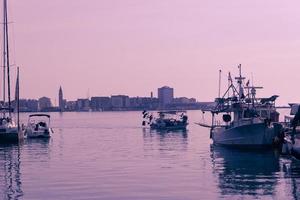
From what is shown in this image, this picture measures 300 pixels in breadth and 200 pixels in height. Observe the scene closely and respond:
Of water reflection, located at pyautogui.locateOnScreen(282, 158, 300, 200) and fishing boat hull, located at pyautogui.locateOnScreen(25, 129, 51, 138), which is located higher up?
fishing boat hull, located at pyautogui.locateOnScreen(25, 129, 51, 138)

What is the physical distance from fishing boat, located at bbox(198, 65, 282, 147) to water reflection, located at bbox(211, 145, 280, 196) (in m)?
2.00

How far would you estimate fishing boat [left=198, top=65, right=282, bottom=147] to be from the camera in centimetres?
6775

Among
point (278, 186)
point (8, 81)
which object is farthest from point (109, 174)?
point (8, 81)

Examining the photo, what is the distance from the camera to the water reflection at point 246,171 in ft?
118

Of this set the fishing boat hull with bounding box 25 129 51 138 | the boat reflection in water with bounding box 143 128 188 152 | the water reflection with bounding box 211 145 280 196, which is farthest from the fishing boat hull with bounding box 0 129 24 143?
the water reflection with bounding box 211 145 280 196

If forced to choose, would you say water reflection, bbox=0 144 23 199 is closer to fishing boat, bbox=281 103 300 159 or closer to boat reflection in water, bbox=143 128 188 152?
boat reflection in water, bbox=143 128 188 152

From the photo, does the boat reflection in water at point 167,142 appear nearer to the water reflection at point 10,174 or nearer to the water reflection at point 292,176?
the water reflection at point 10,174

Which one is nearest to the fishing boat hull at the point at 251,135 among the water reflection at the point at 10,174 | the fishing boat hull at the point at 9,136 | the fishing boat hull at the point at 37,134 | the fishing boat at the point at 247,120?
the fishing boat at the point at 247,120

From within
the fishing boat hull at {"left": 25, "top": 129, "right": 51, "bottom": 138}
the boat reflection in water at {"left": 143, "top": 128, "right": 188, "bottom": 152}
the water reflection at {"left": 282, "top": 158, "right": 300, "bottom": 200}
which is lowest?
the water reflection at {"left": 282, "top": 158, "right": 300, "bottom": 200}

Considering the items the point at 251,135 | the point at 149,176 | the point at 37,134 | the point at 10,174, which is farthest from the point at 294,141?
the point at 37,134

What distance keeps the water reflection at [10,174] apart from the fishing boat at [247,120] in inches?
905

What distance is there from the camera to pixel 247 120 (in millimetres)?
68750

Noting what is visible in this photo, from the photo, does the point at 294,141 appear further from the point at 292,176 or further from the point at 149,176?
the point at 149,176

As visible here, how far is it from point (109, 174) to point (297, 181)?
40.3ft
